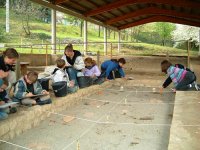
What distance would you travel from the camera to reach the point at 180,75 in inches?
244

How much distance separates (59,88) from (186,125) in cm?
244

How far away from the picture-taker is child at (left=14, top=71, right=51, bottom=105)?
14.1ft

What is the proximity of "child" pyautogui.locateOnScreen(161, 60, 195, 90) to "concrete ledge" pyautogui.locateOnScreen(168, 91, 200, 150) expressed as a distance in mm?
905

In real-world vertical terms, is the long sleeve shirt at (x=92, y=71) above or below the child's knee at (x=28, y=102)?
above

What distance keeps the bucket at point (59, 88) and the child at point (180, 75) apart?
2.17m

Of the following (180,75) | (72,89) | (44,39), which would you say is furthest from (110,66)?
(44,39)

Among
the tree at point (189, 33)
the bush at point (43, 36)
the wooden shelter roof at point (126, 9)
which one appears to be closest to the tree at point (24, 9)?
the bush at point (43, 36)

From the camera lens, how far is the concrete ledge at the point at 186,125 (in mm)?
2877

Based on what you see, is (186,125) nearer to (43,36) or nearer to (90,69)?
(90,69)

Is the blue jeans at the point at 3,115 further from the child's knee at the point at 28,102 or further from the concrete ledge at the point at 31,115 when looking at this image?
the child's knee at the point at 28,102

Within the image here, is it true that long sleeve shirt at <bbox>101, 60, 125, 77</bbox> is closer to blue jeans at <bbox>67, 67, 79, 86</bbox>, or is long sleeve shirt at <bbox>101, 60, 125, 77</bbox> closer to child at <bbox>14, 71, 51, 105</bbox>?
blue jeans at <bbox>67, 67, 79, 86</bbox>

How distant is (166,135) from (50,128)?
5.15 ft

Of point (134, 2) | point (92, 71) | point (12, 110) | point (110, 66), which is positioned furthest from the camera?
point (134, 2)

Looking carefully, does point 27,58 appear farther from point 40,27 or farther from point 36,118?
point 40,27
